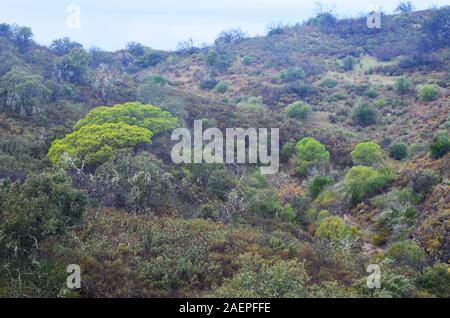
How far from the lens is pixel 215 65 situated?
58.6 m

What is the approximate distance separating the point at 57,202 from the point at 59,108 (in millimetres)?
18842

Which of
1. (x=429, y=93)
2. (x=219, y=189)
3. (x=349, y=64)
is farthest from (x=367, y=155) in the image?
(x=349, y=64)

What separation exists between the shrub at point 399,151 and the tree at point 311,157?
4.49 metres

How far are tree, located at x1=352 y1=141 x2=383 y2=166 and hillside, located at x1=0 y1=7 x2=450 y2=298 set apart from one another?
0.08m

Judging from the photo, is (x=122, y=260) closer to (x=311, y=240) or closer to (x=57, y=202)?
(x=57, y=202)

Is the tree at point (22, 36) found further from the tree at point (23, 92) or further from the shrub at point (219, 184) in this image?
Answer: the shrub at point (219, 184)

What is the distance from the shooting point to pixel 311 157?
1069 inches

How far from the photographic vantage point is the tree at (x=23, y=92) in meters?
26.1

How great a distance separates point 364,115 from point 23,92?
24.7 m

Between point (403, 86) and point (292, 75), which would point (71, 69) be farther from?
point (403, 86)

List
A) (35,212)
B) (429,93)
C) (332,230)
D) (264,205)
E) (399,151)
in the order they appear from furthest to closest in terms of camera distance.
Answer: (429,93) → (399,151) → (264,205) → (332,230) → (35,212)
